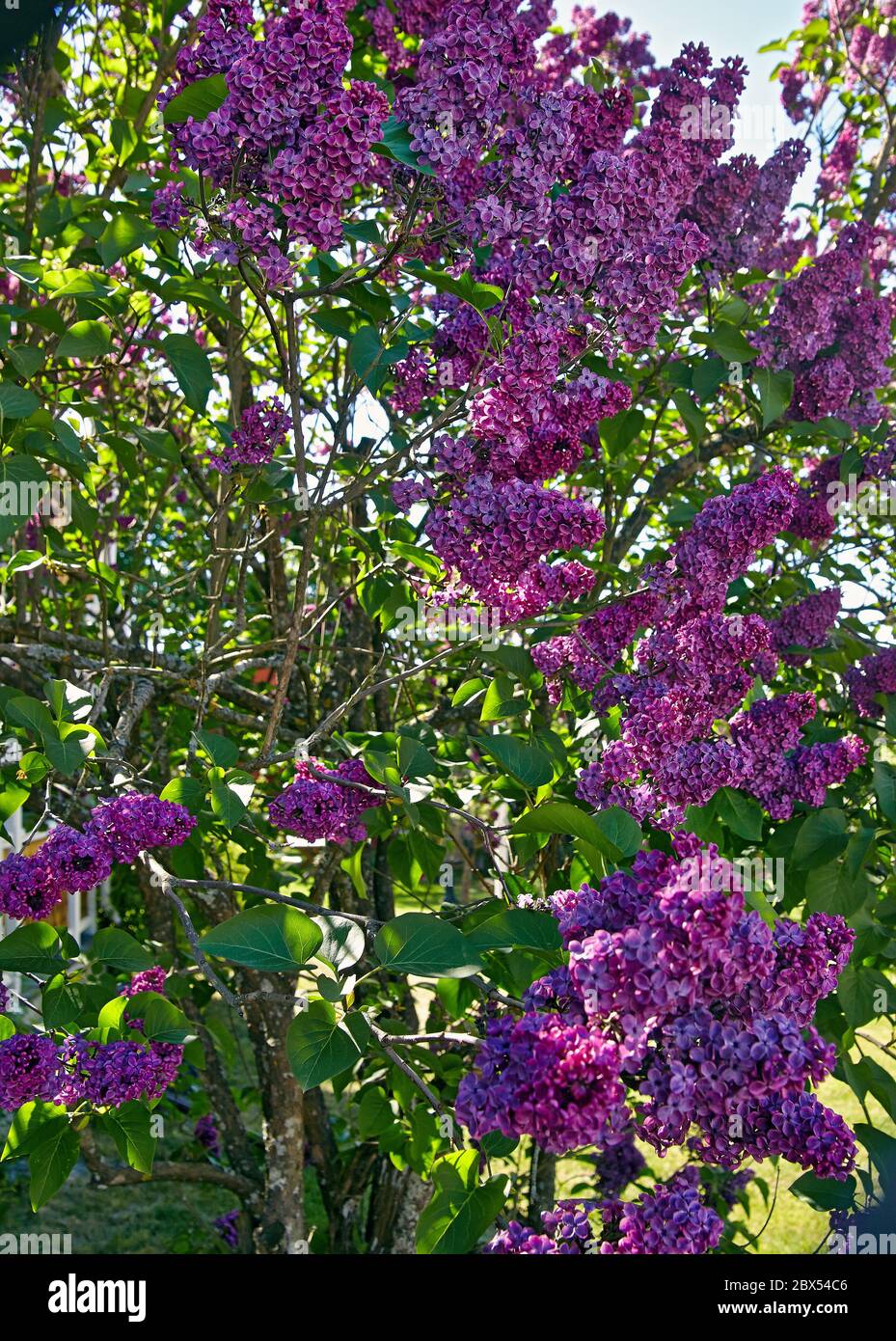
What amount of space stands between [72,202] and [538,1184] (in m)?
3.34

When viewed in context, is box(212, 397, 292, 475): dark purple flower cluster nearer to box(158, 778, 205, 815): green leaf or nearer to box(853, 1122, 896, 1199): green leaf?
box(158, 778, 205, 815): green leaf

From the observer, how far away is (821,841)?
99.6 inches

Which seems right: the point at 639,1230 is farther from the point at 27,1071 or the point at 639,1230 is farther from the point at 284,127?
the point at 284,127

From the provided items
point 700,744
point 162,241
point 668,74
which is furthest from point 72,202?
point 700,744

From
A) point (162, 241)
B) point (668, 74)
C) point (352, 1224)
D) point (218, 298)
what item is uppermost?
point (668, 74)

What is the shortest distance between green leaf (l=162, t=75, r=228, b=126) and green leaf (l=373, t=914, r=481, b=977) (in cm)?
134

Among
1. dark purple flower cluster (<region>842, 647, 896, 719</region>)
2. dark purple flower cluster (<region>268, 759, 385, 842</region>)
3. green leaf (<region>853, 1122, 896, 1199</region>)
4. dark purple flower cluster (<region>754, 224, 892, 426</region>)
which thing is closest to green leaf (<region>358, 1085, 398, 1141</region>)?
dark purple flower cluster (<region>268, 759, 385, 842</region>)

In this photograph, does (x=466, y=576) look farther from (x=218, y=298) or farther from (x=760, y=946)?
(x=760, y=946)

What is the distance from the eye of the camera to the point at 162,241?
237 cm

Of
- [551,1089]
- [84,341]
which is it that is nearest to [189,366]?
[84,341]

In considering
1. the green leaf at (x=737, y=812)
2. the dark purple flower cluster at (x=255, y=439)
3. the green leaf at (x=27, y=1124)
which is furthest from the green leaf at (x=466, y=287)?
the green leaf at (x=27, y=1124)

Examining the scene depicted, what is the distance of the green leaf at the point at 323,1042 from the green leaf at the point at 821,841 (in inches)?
53.9

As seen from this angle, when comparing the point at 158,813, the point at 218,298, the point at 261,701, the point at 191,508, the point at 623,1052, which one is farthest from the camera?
the point at 191,508

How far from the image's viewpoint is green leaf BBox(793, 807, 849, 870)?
2516mm
